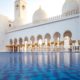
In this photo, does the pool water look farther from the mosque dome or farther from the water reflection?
the mosque dome

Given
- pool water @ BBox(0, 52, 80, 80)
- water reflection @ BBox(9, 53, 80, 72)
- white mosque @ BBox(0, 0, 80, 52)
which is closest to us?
pool water @ BBox(0, 52, 80, 80)

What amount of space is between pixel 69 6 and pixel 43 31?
4034 millimetres

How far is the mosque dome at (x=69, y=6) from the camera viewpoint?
16.5m

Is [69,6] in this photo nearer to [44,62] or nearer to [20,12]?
[20,12]

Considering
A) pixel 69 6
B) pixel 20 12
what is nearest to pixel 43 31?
pixel 69 6

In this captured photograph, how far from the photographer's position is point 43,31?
17328mm

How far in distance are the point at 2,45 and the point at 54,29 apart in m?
10.5

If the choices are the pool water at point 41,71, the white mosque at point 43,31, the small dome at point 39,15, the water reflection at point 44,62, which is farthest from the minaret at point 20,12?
the pool water at point 41,71

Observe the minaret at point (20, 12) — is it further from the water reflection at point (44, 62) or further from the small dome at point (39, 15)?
the water reflection at point (44, 62)

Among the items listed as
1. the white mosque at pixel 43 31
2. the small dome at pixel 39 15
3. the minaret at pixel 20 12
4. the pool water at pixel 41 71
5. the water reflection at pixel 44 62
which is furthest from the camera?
the minaret at pixel 20 12

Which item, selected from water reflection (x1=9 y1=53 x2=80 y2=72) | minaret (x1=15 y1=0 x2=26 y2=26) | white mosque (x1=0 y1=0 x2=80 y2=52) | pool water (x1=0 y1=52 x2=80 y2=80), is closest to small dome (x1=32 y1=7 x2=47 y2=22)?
white mosque (x1=0 y1=0 x2=80 y2=52)

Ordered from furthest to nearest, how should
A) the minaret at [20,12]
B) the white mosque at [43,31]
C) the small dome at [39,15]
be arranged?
1. the minaret at [20,12]
2. the small dome at [39,15]
3. the white mosque at [43,31]

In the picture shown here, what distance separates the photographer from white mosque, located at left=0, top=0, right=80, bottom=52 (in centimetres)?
1319

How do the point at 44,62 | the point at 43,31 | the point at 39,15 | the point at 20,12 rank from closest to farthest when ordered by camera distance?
the point at 44,62
the point at 43,31
the point at 39,15
the point at 20,12
